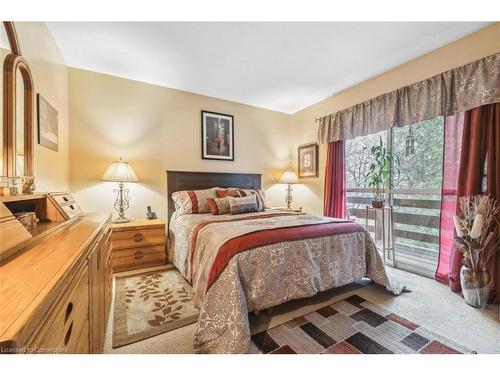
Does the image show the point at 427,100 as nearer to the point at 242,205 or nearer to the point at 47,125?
the point at 242,205

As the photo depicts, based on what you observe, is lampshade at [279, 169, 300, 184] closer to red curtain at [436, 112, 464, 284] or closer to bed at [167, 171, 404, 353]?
bed at [167, 171, 404, 353]

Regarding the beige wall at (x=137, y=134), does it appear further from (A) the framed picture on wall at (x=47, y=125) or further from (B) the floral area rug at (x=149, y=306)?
(B) the floral area rug at (x=149, y=306)

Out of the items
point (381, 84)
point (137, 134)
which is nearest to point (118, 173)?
point (137, 134)

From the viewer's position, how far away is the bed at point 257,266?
1.40 meters

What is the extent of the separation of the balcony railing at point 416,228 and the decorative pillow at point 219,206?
7.16 feet

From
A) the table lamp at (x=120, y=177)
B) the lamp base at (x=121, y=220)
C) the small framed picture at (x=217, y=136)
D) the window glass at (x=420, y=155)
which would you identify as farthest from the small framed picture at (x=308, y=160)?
the lamp base at (x=121, y=220)

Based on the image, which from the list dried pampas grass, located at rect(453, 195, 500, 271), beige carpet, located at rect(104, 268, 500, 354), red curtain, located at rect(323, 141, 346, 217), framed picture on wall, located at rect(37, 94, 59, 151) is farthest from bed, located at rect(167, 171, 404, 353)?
framed picture on wall, located at rect(37, 94, 59, 151)

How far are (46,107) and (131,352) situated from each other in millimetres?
2118

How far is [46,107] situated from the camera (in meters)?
1.88

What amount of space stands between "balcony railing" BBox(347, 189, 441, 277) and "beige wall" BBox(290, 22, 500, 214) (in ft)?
3.94

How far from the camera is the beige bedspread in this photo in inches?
54.5

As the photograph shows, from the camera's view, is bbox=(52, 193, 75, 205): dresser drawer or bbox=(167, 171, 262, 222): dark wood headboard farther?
bbox=(167, 171, 262, 222): dark wood headboard
